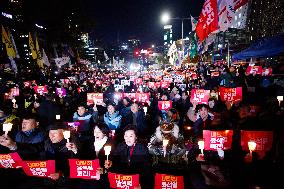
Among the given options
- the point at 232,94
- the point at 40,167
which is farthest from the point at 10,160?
the point at 232,94

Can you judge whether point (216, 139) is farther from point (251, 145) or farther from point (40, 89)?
point (40, 89)

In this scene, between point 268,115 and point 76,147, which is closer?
point 76,147

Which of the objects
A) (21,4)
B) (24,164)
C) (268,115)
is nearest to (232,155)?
(268,115)

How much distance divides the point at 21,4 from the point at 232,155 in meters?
37.8

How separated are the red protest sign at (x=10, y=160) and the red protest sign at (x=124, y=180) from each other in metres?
1.82

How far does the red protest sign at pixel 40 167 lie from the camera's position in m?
4.96

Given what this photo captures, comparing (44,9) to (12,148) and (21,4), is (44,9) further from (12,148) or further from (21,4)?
(12,148)

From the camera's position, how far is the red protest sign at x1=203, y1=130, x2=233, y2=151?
6.24 metres

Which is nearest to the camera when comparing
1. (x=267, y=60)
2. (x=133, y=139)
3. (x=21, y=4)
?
(x=133, y=139)

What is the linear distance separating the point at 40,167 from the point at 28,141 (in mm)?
1483

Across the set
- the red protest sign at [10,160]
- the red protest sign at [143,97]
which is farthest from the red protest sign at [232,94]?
the red protest sign at [10,160]

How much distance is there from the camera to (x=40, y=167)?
4984 mm

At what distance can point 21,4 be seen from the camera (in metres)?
37.5

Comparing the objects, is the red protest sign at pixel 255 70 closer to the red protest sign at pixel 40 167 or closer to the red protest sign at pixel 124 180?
the red protest sign at pixel 124 180
